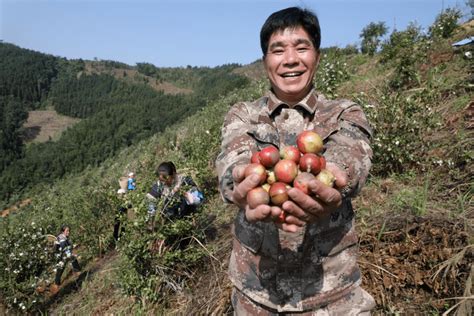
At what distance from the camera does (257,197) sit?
1.34 meters

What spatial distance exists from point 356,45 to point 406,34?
7.69 metres

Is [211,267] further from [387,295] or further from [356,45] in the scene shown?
[356,45]

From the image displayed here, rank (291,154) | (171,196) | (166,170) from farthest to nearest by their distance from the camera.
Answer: (166,170) → (171,196) → (291,154)

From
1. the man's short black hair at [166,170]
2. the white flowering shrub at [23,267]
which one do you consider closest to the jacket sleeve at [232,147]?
the man's short black hair at [166,170]

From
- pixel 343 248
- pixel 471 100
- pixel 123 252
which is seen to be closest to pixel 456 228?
pixel 343 248

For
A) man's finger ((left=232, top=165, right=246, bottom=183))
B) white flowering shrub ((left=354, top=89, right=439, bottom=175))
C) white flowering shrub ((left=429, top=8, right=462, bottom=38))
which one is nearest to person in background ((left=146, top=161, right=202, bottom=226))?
white flowering shrub ((left=354, top=89, right=439, bottom=175))

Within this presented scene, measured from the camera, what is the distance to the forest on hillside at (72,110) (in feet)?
246

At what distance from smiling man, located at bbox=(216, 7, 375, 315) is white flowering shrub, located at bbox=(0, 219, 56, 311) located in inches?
248

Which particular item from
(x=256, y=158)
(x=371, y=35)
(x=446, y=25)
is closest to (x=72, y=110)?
(x=371, y=35)

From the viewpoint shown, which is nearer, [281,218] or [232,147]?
[281,218]

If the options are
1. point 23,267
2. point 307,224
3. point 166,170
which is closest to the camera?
point 307,224

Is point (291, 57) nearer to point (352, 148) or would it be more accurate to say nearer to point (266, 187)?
point (352, 148)

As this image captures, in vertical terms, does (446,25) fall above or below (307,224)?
above

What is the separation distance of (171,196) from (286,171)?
3190mm
